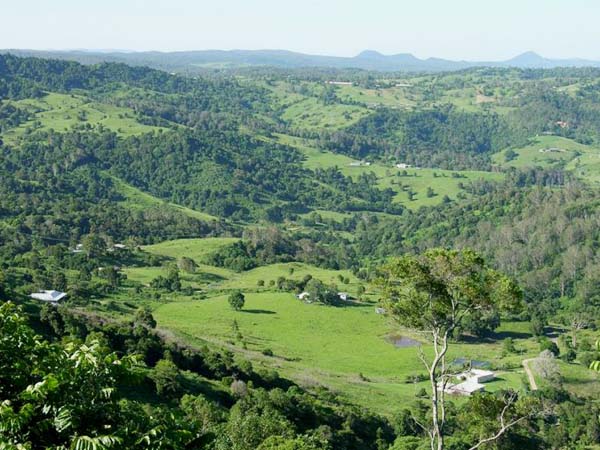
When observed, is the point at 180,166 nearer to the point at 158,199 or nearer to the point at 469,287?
the point at 158,199

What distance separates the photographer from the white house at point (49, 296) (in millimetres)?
67875

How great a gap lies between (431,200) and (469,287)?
16775cm

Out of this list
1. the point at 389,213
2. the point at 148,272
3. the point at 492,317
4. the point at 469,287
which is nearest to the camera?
the point at 469,287

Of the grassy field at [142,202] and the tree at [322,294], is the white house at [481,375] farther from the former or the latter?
the grassy field at [142,202]

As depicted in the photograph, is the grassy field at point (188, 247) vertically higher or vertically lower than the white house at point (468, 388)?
lower

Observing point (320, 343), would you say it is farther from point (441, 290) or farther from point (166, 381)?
point (441, 290)

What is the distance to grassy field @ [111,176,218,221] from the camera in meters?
158

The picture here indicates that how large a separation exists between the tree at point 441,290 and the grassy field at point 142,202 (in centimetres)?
13455

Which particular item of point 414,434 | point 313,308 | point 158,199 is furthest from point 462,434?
point 158,199

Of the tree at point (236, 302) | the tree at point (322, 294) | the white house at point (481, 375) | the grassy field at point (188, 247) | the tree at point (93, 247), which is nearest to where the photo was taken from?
the white house at point (481, 375)

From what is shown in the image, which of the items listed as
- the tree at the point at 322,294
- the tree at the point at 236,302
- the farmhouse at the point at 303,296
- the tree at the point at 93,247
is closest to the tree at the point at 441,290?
the tree at the point at 236,302

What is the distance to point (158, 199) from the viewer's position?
169 m

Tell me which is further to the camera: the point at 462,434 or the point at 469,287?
the point at 462,434

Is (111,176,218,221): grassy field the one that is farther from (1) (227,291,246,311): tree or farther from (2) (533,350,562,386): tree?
(2) (533,350,562,386): tree
